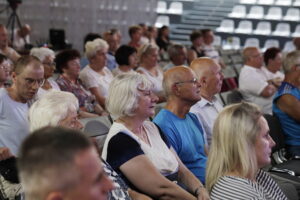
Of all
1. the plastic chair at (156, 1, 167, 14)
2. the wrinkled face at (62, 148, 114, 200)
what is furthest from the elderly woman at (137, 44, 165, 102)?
the plastic chair at (156, 1, 167, 14)

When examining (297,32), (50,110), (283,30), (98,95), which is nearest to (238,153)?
(50,110)

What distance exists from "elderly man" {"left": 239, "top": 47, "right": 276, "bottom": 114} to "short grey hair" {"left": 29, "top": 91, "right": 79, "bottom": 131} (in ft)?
11.2

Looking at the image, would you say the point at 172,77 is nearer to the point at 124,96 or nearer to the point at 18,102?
the point at 124,96

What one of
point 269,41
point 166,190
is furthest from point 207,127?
point 269,41

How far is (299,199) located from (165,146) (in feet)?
2.54

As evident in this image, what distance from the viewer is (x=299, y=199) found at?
8.78 ft

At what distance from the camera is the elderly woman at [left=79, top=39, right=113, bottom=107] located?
16.8ft

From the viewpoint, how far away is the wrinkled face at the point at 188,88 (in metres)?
3.16

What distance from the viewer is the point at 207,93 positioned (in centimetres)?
366

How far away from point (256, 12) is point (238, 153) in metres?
13.4

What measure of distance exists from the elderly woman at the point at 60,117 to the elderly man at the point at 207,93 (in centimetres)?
127

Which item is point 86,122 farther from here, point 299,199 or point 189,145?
point 299,199

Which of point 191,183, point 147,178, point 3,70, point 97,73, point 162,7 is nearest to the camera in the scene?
point 147,178

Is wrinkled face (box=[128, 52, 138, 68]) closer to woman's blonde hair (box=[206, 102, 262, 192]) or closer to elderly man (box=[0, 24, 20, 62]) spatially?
elderly man (box=[0, 24, 20, 62])
